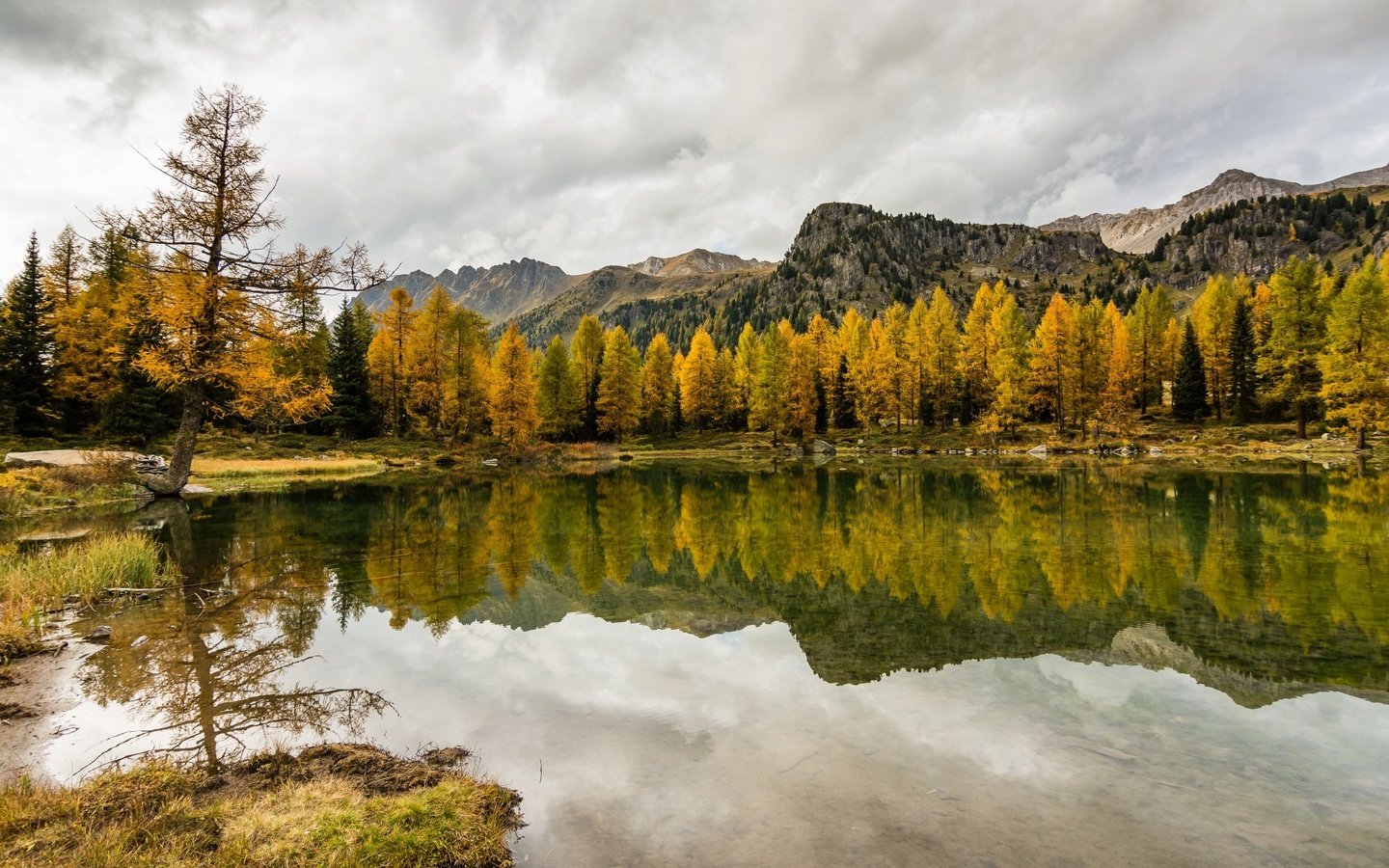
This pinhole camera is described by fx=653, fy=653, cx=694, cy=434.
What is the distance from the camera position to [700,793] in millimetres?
5352

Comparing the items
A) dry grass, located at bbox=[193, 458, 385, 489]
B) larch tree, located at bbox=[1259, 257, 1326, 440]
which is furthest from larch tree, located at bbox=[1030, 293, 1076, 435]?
dry grass, located at bbox=[193, 458, 385, 489]

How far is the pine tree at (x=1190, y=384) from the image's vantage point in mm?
65562

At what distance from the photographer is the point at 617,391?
72500 millimetres

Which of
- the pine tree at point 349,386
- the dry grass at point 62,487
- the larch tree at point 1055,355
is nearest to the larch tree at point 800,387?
the larch tree at point 1055,355

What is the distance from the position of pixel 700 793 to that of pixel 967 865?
203cm

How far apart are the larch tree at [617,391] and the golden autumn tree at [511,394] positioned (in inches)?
564

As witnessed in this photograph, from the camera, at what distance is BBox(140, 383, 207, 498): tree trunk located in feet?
73.3

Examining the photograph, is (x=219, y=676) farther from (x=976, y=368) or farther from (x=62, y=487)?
(x=976, y=368)

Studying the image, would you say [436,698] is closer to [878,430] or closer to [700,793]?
[700,793]

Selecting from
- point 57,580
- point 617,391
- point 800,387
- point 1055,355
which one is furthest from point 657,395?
point 57,580

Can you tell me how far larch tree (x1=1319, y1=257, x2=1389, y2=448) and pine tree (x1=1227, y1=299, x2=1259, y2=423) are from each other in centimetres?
1679

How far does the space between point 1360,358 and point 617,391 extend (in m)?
61.8

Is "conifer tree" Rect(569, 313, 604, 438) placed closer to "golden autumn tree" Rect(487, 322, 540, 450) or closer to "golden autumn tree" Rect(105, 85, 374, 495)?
"golden autumn tree" Rect(487, 322, 540, 450)

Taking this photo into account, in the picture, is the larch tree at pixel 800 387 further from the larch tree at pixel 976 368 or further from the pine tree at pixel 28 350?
the pine tree at pixel 28 350
